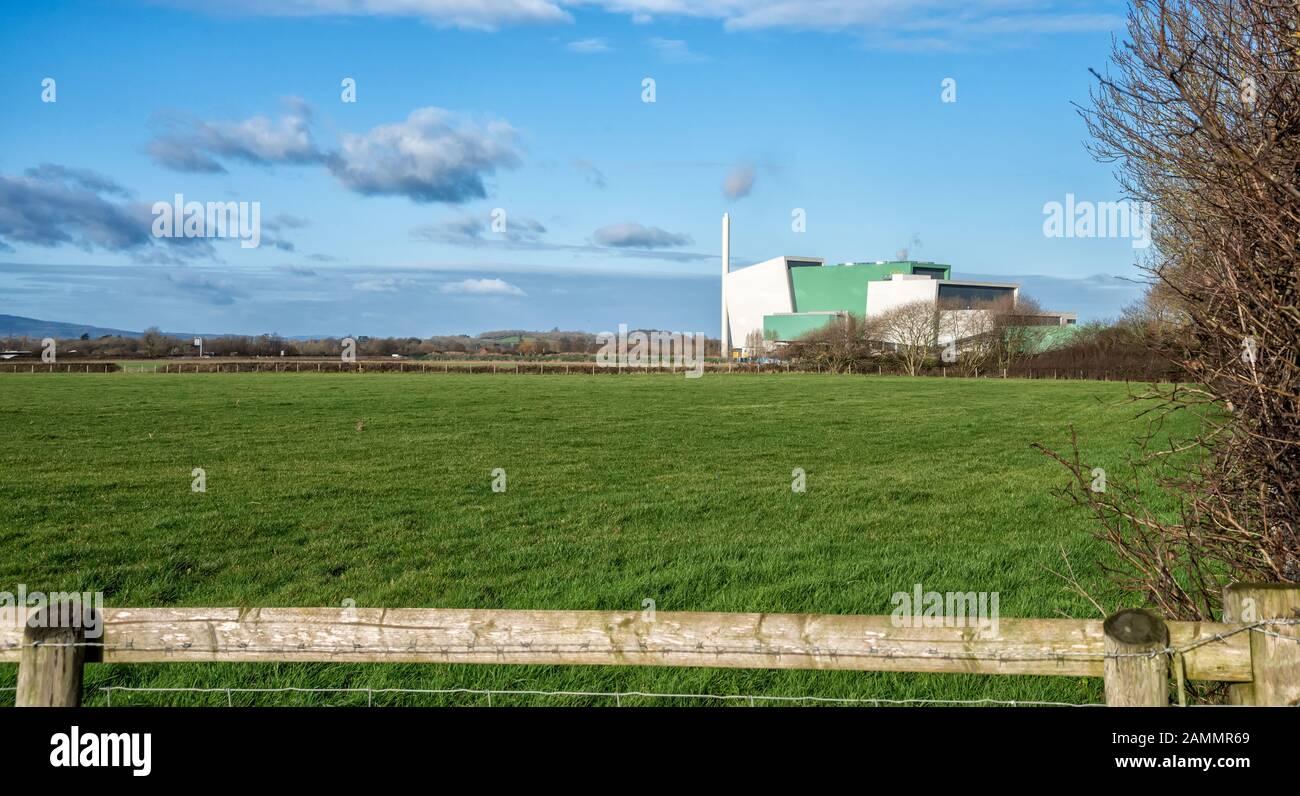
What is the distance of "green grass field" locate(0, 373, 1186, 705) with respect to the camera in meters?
7.62

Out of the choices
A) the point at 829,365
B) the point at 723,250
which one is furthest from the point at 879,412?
the point at 723,250

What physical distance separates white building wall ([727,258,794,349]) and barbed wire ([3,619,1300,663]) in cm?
13024

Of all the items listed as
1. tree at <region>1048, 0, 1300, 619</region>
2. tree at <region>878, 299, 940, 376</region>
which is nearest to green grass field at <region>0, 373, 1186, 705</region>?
tree at <region>1048, 0, 1300, 619</region>

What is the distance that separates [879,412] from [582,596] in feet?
104

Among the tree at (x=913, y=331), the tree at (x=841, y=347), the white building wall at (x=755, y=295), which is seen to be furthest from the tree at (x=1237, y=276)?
the white building wall at (x=755, y=295)

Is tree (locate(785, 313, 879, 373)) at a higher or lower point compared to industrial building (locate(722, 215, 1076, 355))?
lower

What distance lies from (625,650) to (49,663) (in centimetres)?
255

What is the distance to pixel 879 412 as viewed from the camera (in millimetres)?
39781

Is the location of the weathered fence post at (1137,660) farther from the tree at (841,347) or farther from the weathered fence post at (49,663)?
the tree at (841,347)

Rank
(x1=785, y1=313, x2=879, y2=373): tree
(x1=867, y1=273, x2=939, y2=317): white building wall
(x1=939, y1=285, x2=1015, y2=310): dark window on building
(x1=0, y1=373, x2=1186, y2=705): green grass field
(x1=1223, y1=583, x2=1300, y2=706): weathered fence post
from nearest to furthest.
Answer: (x1=1223, y1=583, x2=1300, y2=706): weathered fence post < (x1=0, y1=373, x2=1186, y2=705): green grass field < (x1=785, y1=313, x2=879, y2=373): tree < (x1=939, y1=285, x2=1015, y2=310): dark window on building < (x1=867, y1=273, x2=939, y2=317): white building wall

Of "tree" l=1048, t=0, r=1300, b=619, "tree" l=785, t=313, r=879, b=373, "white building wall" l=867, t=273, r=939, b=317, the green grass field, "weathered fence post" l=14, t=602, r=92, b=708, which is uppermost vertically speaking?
"white building wall" l=867, t=273, r=939, b=317

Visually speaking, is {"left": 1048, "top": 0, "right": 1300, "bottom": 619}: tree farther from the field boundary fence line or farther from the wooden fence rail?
A: the field boundary fence line

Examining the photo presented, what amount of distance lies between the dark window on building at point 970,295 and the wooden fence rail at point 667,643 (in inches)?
4393
